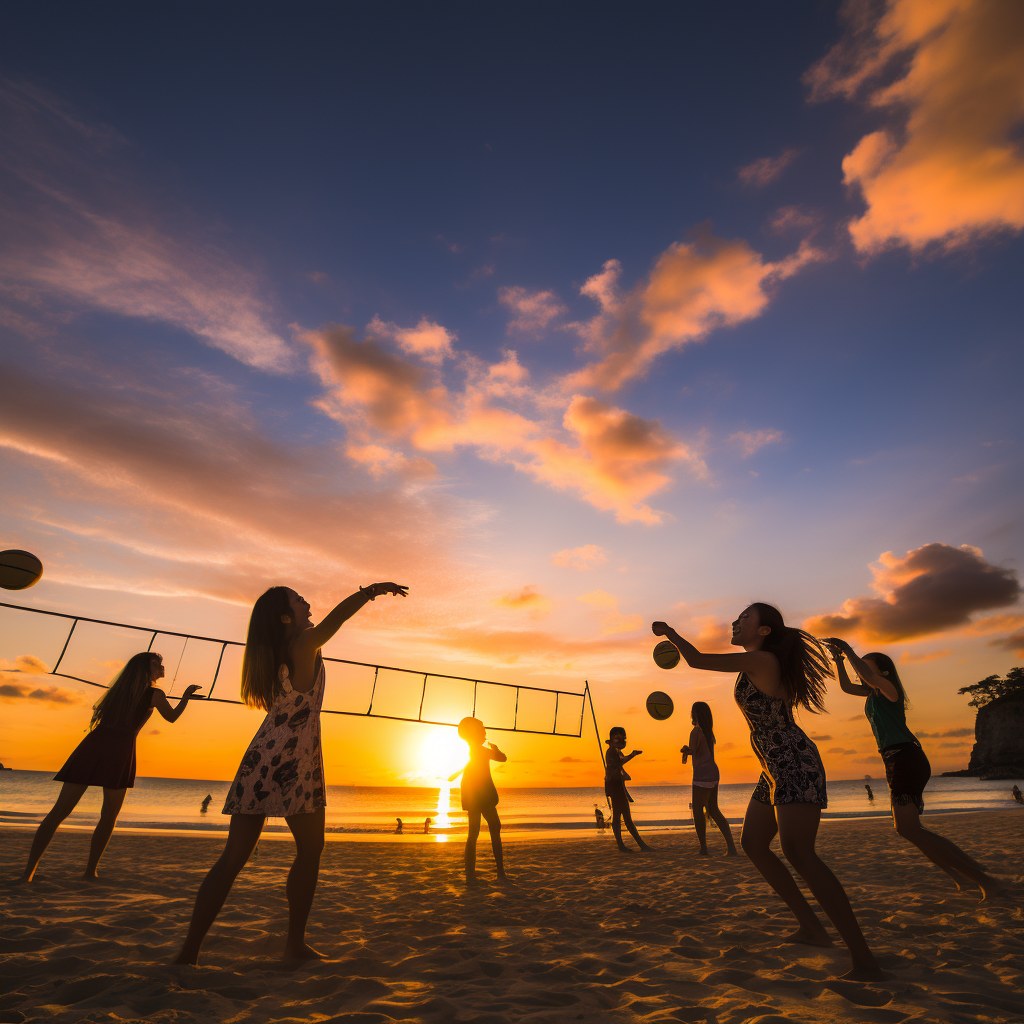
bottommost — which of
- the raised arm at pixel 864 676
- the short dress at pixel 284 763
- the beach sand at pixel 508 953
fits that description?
the beach sand at pixel 508 953

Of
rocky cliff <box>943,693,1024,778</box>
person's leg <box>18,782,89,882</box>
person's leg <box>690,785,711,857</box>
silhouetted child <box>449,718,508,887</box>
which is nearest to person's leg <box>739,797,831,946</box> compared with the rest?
silhouetted child <box>449,718,508,887</box>

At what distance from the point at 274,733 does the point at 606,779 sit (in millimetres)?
6452

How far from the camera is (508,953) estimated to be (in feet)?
9.88

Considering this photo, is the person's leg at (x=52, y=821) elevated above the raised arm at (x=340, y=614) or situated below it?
below

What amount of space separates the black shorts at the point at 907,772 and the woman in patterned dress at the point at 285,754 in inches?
153

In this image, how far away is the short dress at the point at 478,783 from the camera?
18.4 feet

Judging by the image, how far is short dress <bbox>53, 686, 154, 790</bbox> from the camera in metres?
4.38

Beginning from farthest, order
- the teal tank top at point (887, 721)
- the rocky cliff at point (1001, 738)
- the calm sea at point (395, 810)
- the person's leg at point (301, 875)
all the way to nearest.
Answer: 1. the rocky cliff at point (1001, 738)
2. the calm sea at point (395, 810)
3. the teal tank top at point (887, 721)
4. the person's leg at point (301, 875)

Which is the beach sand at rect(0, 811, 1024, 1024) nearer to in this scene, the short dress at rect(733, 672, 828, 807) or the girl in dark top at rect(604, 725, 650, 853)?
the short dress at rect(733, 672, 828, 807)

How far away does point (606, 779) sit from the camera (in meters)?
7.95

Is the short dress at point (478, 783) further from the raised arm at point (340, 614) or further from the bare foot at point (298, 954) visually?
the raised arm at point (340, 614)

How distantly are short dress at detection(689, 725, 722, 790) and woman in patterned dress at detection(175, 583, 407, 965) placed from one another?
219 inches

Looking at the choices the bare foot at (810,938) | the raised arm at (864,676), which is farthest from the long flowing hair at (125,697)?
the raised arm at (864,676)

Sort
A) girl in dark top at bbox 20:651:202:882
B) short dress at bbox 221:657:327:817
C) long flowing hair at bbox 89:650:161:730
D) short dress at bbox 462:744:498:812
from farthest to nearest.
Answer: short dress at bbox 462:744:498:812 → long flowing hair at bbox 89:650:161:730 → girl in dark top at bbox 20:651:202:882 → short dress at bbox 221:657:327:817
